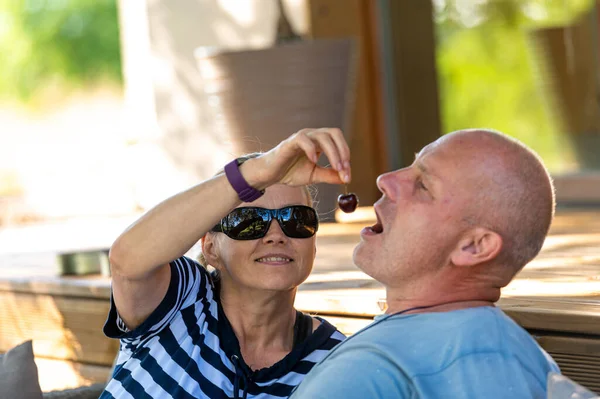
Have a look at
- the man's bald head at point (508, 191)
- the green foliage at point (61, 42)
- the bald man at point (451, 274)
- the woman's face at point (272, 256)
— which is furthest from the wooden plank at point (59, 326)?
the green foliage at point (61, 42)

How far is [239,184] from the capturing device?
6.40ft

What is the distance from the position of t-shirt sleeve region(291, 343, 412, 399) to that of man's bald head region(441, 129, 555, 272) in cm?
32

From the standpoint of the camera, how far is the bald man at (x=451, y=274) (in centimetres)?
159

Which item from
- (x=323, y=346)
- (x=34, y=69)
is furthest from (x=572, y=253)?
(x=34, y=69)

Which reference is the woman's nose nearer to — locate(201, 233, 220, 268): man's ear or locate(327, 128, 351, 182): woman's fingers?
locate(201, 233, 220, 268): man's ear

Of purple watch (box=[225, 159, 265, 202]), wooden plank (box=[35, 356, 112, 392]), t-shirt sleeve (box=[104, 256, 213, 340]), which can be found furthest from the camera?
wooden plank (box=[35, 356, 112, 392])

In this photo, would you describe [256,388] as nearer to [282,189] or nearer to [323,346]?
[323,346]

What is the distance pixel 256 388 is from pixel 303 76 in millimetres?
2873

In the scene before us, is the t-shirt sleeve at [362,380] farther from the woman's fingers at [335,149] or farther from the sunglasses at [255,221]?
the sunglasses at [255,221]

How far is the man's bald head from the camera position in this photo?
5.62ft

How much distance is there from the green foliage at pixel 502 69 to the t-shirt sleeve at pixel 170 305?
3.52 meters

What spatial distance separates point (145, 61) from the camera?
22.3ft

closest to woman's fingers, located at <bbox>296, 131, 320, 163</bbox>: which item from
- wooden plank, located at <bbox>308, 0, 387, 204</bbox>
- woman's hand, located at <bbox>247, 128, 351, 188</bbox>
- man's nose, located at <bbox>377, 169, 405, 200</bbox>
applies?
woman's hand, located at <bbox>247, 128, 351, 188</bbox>

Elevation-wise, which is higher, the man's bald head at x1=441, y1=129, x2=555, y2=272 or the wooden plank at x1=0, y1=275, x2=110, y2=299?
the man's bald head at x1=441, y1=129, x2=555, y2=272
